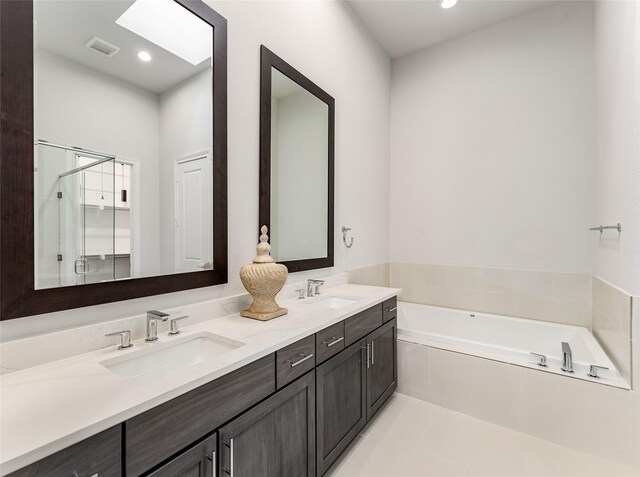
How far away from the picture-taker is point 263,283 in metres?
1.43

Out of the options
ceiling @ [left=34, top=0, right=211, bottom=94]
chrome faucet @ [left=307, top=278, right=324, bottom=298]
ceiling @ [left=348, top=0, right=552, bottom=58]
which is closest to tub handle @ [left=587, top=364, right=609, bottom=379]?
chrome faucet @ [left=307, top=278, right=324, bottom=298]

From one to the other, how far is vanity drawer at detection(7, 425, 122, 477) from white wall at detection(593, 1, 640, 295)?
7.43ft

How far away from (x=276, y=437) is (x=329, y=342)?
458 millimetres

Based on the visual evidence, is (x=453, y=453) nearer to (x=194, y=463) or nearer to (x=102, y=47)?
(x=194, y=463)

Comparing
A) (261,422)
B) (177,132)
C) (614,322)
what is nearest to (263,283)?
(261,422)

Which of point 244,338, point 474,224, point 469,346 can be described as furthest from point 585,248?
point 244,338

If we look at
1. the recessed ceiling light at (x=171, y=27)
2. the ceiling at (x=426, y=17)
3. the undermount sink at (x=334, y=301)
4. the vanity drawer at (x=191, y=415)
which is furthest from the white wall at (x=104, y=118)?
the ceiling at (x=426, y=17)

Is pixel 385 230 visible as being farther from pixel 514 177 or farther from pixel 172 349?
pixel 172 349

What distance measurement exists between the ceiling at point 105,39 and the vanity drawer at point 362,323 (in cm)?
143

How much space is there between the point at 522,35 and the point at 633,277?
7.33ft

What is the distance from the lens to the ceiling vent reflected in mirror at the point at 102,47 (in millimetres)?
1074

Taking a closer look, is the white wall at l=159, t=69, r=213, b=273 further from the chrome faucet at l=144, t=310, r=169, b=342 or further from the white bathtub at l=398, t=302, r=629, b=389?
the white bathtub at l=398, t=302, r=629, b=389

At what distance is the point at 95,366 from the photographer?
3.05ft

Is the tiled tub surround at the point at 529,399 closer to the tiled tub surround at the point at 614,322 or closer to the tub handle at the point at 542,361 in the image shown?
the tub handle at the point at 542,361
